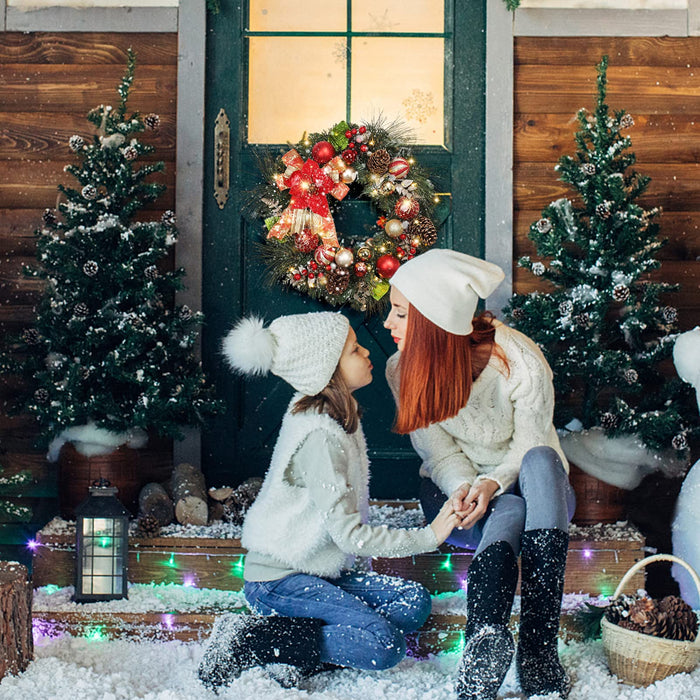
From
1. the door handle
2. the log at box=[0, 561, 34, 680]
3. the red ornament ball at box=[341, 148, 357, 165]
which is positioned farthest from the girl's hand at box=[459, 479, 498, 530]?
the door handle

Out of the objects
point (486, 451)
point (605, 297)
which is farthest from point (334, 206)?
point (486, 451)

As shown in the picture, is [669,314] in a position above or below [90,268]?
below

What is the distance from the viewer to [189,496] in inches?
129

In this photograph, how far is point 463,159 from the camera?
3805 mm

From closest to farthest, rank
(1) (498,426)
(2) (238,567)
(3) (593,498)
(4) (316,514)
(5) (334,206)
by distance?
1. (4) (316,514)
2. (1) (498,426)
3. (2) (238,567)
4. (3) (593,498)
5. (5) (334,206)

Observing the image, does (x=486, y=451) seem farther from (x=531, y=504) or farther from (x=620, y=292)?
(x=620, y=292)

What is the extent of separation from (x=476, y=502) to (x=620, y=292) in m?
1.17

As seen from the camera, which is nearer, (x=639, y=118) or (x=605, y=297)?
(x=605, y=297)

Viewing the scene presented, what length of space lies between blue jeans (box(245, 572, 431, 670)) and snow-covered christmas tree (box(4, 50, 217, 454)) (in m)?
0.99

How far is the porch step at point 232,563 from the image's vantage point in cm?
294

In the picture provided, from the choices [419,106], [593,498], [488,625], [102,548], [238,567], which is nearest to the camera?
[488,625]

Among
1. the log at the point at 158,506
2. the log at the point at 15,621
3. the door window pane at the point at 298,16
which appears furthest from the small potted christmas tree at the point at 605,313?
the log at the point at 15,621

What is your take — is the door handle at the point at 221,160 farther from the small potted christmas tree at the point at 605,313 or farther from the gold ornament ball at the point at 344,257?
the small potted christmas tree at the point at 605,313

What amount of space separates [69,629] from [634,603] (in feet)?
5.43
